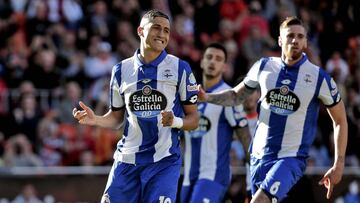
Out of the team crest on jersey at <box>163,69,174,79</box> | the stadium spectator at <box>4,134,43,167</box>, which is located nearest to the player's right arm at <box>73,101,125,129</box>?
the team crest on jersey at <box>163,69,174,79</box>

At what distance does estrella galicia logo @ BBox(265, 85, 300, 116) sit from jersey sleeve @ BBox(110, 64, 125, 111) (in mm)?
1631

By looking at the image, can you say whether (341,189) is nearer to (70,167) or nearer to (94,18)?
(70,167)

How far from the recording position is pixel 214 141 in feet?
40.2

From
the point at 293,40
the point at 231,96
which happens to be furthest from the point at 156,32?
the point at 231,96

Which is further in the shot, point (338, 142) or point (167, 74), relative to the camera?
point (338, 142)

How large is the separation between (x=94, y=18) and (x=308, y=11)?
4494 mm

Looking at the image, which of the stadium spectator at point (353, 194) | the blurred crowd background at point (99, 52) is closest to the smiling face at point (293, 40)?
the blurred crowd background at point (99, 52)

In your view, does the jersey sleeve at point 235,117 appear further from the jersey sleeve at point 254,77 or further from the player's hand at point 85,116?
the player's hand at point 85,116

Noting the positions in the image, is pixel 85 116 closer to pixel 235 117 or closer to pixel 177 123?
pixel 177 123

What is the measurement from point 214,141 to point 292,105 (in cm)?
189

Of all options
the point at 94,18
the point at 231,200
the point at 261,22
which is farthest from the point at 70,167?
the point at 261,22

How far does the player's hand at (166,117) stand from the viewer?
936cm

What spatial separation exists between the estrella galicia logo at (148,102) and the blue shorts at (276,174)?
1.42 metres

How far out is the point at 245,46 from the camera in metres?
20.5
